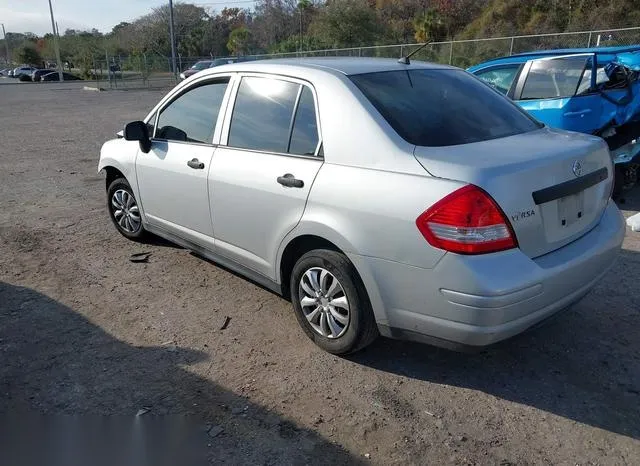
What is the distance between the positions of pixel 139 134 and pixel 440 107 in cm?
262

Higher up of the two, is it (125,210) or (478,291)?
(478,291)

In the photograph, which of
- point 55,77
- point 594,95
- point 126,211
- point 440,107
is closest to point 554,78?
point 594,95

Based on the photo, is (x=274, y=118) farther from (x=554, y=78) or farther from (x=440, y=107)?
(x=554, y=78)

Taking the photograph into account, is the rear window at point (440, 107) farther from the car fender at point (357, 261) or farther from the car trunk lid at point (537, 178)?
the car fender at point (357, 261)

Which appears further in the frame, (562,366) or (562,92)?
(562,92)

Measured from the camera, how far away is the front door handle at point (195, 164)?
13.3 feet

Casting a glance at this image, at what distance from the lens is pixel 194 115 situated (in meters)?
4.36

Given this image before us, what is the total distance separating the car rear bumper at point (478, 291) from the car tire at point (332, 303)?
0.39 ft

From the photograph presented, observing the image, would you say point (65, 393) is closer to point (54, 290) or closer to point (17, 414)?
point (17, 414)

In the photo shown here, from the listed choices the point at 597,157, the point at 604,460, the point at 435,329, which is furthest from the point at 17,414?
the point at 597,157

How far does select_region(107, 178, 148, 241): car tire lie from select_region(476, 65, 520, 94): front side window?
17.0 feet

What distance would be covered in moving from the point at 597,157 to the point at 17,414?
11.7 ft

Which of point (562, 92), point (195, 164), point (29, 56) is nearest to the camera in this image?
point (195, 164)

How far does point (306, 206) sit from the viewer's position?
3.24 meters
